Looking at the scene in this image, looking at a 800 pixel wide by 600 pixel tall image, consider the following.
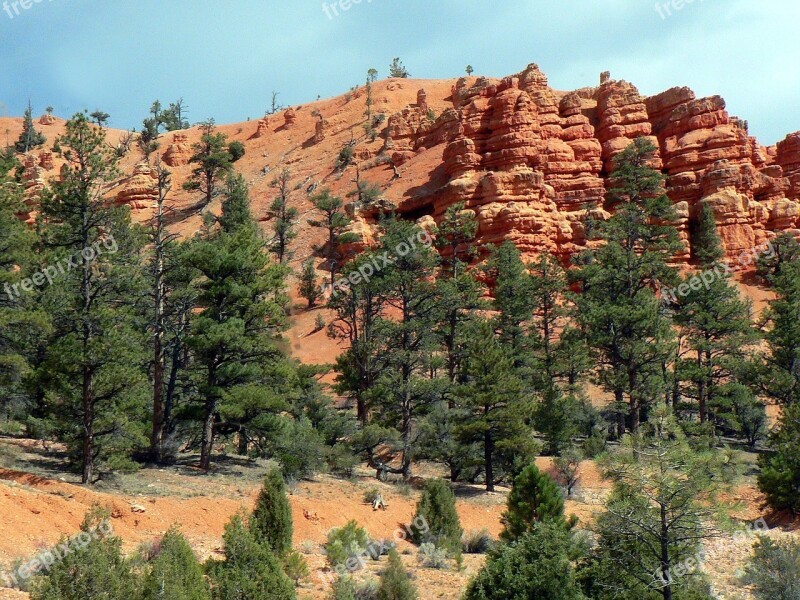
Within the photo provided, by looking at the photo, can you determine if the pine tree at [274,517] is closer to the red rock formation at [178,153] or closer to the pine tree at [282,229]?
the pine tree at [282,229]

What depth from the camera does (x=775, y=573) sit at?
536 inches

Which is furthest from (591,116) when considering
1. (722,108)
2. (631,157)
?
(631,157)

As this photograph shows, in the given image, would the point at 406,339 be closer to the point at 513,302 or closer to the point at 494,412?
the point at 494,412

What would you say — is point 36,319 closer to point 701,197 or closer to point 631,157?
point 631,157

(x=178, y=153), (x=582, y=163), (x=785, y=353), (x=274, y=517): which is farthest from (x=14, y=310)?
(x=178, y=153)

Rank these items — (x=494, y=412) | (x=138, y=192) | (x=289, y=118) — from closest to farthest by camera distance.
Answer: (x=494, y=412)
(x=138, y=192)
(x=289, y=118)

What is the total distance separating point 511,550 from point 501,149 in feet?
171

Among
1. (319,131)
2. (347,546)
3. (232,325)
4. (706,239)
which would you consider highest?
(319,131)

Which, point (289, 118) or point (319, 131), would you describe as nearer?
point (319, 131)

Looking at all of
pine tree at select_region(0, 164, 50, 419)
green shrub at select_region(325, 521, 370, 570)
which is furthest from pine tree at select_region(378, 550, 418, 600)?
pine tree at select_region(0, 164, 50, 419)

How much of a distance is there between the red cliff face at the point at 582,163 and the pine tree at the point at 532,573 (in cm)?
4315

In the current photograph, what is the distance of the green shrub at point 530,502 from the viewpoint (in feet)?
58.1

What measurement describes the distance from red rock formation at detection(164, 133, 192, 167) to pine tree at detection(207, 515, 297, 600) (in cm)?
8506

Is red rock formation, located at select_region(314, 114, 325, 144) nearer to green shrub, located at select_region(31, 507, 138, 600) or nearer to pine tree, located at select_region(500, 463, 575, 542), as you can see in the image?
pine tree, located at select_region(500, 463, 575, 542)
